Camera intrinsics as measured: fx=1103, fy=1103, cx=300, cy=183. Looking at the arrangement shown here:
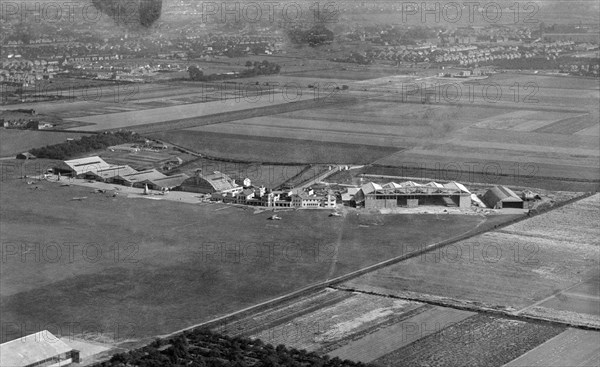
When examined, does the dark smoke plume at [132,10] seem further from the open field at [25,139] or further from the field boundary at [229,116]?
the open field at [25,139]

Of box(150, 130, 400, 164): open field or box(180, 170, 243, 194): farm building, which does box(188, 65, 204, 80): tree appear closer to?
box(150, 130, 400, 164): open field

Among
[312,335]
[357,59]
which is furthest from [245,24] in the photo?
[312,335]

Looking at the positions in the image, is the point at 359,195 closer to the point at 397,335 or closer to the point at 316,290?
the point at 316,290

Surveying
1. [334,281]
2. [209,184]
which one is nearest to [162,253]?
[334,281]

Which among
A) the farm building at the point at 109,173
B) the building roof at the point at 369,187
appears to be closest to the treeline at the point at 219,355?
the building roof at the point at 369,187

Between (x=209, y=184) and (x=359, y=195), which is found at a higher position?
(x=209, y=184)

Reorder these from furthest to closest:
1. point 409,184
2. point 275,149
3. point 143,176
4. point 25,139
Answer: point 25,139
point 275,149
point 143,176
point 409,184
